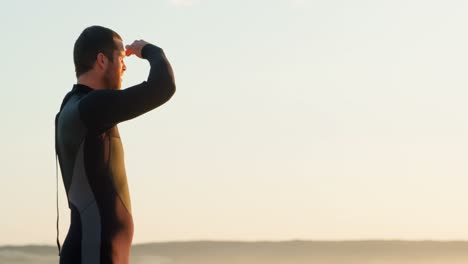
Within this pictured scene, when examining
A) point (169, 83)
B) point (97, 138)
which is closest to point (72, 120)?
point (97, 138)

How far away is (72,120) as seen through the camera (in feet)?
19.9

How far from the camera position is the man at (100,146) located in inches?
235

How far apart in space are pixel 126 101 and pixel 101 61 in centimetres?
36

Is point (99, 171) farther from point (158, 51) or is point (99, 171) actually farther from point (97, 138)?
point (158, 51)

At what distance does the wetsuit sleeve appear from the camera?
5926 mm

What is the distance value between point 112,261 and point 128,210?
0.28 meters

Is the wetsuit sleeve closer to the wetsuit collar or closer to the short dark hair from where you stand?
the wetsuit collar

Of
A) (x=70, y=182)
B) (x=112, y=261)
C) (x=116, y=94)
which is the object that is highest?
(x=116, y=94)

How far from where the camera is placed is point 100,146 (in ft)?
19.8

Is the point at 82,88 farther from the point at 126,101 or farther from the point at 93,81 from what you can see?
the point at 126,101

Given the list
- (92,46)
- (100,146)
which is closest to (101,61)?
(92,46)

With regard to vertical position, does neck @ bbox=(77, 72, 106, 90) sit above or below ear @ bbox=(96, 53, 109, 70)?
below

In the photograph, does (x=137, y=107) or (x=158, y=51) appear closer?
(x=137, y=107)

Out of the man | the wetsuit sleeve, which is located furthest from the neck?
the wetsuit sleeve
